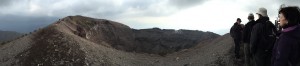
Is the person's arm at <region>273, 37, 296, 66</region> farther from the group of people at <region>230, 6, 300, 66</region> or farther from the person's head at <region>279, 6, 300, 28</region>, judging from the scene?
the person's head at <region>279, 6, 300, 28</region>

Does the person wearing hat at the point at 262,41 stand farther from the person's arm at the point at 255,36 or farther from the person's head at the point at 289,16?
the person's head at the point at 289,16

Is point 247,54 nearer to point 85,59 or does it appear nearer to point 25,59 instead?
point 85,59

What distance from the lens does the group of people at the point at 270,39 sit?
7109mm

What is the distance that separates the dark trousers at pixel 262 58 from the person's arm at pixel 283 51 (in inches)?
162

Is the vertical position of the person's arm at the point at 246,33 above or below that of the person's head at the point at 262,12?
below

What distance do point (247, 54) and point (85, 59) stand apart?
10961mm

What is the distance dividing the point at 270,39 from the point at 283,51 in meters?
4.26

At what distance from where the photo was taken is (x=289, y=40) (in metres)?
7.07

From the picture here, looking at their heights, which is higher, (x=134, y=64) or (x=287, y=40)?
(x=287, y=40)

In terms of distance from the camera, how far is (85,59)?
22.5 meters

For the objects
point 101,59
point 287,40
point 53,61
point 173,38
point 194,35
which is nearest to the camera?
point 287,40

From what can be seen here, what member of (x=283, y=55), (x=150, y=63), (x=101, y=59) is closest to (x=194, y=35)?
(x=150, y=63)

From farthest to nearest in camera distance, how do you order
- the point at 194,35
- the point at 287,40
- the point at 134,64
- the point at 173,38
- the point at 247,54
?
the point at 194,35 < the point at 173,38 < the point at 134,64 < the point at 247,54 < the point at 287,40

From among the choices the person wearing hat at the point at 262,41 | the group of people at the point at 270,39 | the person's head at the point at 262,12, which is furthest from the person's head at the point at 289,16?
the person's head at the point at 262,12
